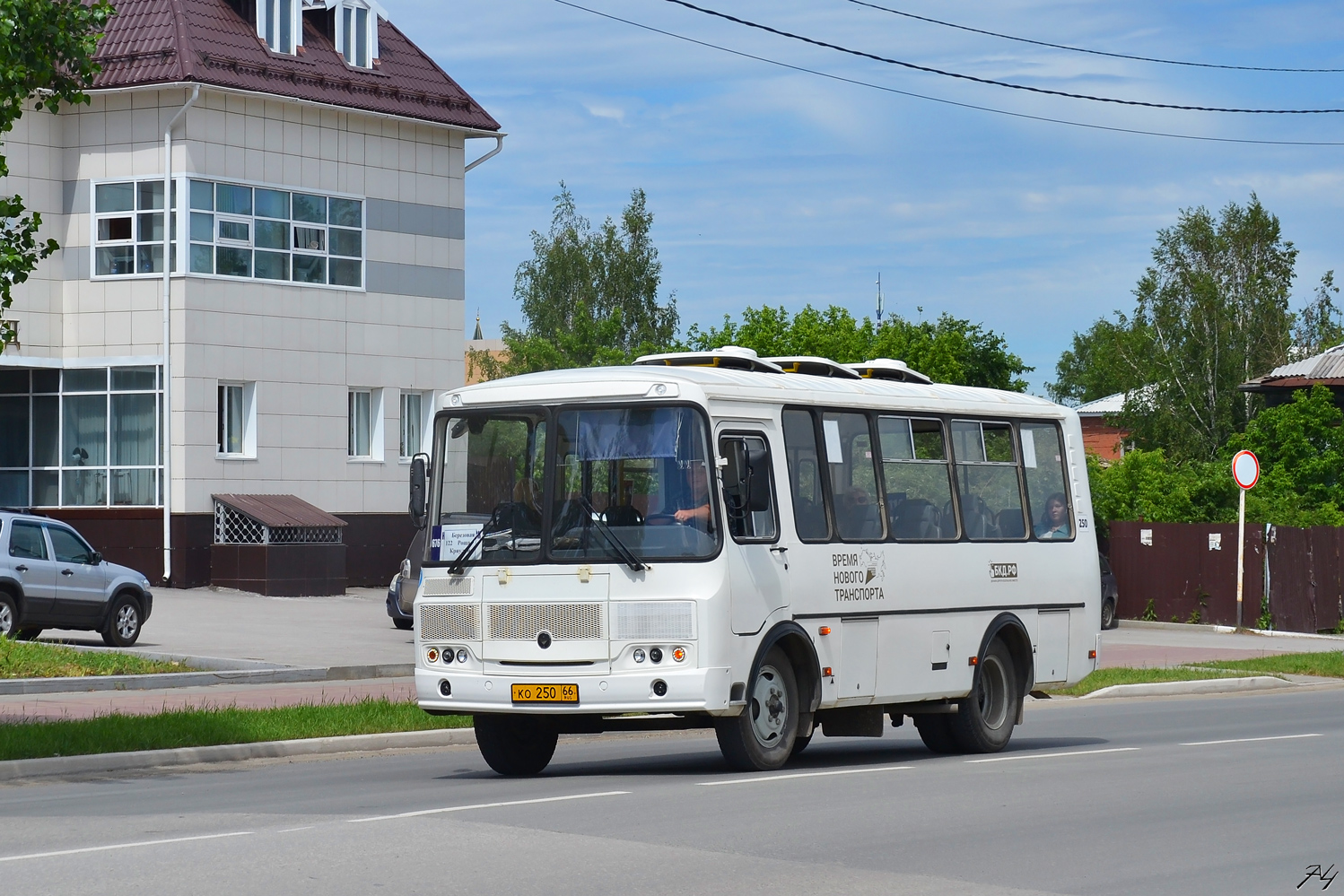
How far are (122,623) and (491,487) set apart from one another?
46.8 feet

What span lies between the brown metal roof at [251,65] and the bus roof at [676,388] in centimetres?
2582

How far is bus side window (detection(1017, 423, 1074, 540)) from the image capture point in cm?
1675

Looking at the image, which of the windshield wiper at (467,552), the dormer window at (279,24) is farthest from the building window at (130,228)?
the windshield wiper at (467,552)

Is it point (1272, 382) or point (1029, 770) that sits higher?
point (1272, 382)

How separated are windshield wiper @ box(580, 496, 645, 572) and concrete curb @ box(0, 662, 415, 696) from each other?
8718 millimetres

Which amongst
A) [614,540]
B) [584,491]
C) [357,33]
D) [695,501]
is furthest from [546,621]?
[357,33]

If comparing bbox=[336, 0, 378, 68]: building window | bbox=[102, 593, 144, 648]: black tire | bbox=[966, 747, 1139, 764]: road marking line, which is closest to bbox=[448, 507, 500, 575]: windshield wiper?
bbox=[966, 747, 1139, 764]: road marking line

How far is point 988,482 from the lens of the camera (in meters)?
16.2

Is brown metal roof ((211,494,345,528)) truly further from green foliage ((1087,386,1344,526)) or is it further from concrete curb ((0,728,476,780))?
concrete curb ((0,728,476,780))

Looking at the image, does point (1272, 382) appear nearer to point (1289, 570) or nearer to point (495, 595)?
point (1289, 570)

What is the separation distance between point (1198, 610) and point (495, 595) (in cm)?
2715

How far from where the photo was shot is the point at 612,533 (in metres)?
13.1

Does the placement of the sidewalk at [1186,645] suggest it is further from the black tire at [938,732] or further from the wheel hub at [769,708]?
the wheel hub at [769,708]

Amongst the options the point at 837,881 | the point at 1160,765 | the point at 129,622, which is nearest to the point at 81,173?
the point at 129,622
